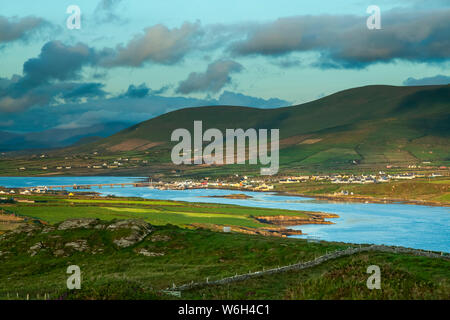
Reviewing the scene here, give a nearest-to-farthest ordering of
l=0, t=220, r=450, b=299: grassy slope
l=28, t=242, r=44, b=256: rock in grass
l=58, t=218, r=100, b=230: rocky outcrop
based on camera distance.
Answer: l=0, t=220, r=450, b=299: grassy slope < l=28, t=242, r=44, b=256: rock in grass < l=58, t=218, r=100, b=230: rocky outcrop

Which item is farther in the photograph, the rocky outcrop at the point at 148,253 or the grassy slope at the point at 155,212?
the grassy slope at the point at 155,212

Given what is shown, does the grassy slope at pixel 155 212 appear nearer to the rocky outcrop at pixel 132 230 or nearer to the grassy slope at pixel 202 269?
the rocky outcrop at pixel 132 230

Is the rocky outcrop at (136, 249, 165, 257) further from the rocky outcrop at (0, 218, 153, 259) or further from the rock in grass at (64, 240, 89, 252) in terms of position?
the rock in grass at (64, 240, 89, 252)

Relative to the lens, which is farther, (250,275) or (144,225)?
(144,225)

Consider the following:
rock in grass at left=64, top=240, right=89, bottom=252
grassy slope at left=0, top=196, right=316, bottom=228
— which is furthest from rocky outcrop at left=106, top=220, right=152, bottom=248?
grassy slope at left=0, top=196, right=316, bottom=228

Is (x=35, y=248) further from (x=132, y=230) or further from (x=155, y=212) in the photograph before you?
(x=155, y=212)

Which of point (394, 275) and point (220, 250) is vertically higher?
point (394, 275)

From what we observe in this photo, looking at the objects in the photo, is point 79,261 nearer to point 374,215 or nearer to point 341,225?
point 341,225

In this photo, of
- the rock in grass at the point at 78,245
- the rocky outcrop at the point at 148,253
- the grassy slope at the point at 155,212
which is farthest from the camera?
the grassy slope at the point at 155,212

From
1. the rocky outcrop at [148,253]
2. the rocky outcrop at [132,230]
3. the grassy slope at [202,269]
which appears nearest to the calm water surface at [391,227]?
the grassy slope at [202,269]

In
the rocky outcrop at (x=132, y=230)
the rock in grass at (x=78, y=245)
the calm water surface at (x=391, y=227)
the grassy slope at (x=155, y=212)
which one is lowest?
the calm water surface at (x=391, y=227)
